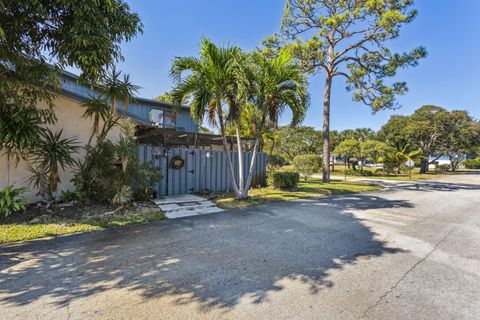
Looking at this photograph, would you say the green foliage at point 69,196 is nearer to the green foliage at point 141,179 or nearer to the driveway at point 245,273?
the green foliage at point 141,179

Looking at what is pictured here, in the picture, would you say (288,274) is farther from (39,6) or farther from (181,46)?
(181,46)

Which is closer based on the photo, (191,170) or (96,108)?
(96,108)

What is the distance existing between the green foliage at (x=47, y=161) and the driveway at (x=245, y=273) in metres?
2.20

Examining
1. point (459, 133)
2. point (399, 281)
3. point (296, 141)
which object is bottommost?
point (399, 281)

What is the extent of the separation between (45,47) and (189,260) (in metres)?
5.17

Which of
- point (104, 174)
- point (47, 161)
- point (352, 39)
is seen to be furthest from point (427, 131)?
point (47, 161)

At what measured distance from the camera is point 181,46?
9602mm

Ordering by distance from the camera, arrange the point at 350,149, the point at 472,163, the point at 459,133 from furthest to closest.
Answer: the point at 472,163
the point at 459,133
the point at 350,149

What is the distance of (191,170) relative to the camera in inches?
338

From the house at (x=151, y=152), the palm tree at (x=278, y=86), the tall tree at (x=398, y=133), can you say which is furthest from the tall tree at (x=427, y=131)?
the palm tree at (x=278, y=86)

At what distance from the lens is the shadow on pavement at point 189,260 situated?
2.42 m

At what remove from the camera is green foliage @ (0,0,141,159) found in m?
3.82

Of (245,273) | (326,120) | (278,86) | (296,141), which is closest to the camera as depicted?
(245,273)

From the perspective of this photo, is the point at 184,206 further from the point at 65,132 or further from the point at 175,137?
the point at 175,137
